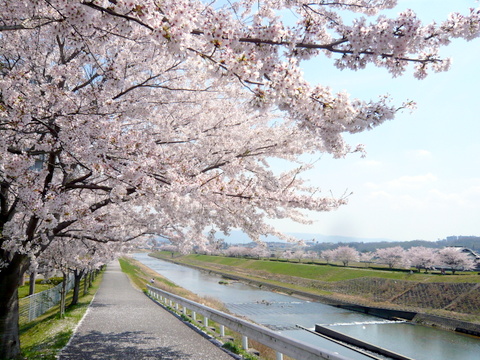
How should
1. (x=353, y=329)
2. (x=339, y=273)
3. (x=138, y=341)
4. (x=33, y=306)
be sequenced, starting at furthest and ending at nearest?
(x=339, y=273), (x=353, y=329), (x=33, y=306), (x=138, y=341)

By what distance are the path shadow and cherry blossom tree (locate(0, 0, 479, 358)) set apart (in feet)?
5.17

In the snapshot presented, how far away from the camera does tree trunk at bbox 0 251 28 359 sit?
7773mm

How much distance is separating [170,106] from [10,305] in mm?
6287

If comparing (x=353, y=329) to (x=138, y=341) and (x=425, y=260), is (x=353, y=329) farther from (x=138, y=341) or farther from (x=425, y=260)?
(x=425, y=260)

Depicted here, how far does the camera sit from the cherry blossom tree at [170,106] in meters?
3.61

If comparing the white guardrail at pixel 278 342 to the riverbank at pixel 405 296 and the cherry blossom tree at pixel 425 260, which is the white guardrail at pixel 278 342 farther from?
the cherry blossom tree at pixel 425 260

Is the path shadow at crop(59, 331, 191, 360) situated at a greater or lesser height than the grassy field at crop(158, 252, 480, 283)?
greater

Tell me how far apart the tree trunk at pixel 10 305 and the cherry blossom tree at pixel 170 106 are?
0.09 feet

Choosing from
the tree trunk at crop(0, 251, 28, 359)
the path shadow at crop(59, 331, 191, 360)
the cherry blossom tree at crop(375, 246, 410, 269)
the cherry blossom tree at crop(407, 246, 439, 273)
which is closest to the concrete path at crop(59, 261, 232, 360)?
the path shadow at crop(59, 331, 191, 360)

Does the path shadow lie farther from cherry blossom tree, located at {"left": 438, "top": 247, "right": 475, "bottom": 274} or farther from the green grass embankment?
cherry blossom tree, located at {"left": 438, "top": 247, "right": 475, "bottom": 274}

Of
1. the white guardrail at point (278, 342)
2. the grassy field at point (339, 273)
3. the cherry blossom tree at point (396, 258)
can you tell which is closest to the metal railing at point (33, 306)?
the white guardrail at point (278, 342)

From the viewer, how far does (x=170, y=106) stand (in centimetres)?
866

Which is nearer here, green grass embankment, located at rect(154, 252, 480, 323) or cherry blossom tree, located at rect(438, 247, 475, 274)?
green grass embankment, located at rect(154, 252, 480, 323)

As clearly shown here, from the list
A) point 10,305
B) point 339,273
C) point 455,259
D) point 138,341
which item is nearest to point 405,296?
point 339,273
